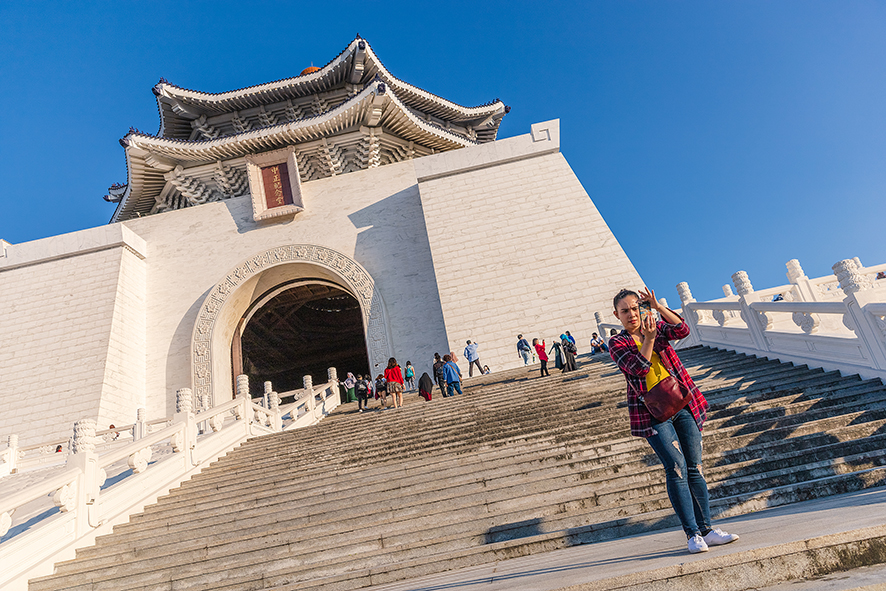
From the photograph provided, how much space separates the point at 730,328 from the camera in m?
8.75

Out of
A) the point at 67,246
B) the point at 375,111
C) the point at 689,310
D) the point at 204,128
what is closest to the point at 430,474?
the point at 689,310

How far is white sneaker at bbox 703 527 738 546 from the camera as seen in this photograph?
222 centimetres

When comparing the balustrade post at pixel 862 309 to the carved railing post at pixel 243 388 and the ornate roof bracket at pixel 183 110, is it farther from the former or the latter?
the ornate roof bracket at pixel 183 110

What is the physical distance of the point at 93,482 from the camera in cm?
610

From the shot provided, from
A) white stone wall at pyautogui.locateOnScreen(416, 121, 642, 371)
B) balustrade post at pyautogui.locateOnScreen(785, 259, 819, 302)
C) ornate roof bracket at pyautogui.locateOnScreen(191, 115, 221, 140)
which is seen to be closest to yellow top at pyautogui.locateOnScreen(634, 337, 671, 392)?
white stone wall at pyautogui.locateOnScreen(416, 121, 642, 371)

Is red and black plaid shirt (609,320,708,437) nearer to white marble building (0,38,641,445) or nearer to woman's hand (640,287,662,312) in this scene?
woman's hand (640,287,662,312)

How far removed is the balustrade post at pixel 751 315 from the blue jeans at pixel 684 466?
20.8 feet

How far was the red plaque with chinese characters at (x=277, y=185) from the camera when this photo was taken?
1641 cm

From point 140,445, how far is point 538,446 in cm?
531

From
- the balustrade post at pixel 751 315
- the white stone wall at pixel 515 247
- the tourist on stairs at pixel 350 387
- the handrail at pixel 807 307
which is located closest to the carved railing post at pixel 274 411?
the tourist on stairs at pixel 350 387

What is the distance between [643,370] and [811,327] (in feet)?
18.9

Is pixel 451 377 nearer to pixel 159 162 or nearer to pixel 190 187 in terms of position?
pixel 190 187

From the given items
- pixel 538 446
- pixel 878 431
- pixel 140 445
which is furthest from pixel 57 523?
pixel 878 431

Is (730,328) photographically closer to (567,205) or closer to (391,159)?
(567,205)
